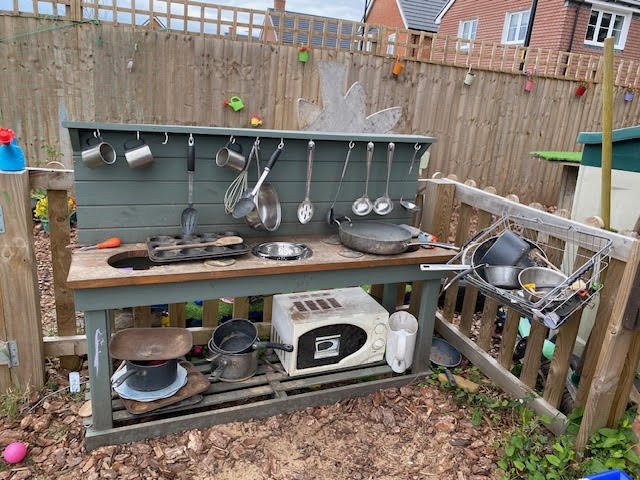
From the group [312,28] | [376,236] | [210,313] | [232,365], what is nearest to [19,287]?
[210,313]

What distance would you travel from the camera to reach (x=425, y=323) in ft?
9.16

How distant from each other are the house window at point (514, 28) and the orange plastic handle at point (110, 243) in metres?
15.9

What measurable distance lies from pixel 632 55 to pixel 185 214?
17.4 metres

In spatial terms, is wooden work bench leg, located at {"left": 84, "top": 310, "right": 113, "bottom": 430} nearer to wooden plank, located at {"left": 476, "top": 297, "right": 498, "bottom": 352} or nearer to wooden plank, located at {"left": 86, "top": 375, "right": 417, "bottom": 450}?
wooden plank, located at {"left": 86, "top": 375, "right": 417, "bottom": 450}

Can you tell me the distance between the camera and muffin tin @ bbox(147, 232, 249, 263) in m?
2.15

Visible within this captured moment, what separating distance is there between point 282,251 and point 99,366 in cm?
103

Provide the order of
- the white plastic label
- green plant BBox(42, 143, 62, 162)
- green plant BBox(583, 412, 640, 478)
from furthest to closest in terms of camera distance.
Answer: green plant BBox(42, 143, 62, 162)
the white plastic label
green plant BBox(583, 412, 640, 478)

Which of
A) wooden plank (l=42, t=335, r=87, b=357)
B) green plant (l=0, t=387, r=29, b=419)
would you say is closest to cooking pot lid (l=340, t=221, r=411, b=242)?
wooden plank (l=42, t=335, r=87, b=357)

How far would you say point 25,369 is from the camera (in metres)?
2.41

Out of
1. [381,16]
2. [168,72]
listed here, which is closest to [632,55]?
[381,16]

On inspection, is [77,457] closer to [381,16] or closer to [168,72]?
[168,72]

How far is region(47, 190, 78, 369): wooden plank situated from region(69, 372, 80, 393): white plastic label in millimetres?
192

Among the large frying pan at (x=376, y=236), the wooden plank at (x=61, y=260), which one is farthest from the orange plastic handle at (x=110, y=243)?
the large frying pan at (x=376, y=236)

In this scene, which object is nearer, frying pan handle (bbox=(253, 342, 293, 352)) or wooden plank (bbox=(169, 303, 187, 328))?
frying pan handle (bbox=(253, 342, 293, 352))
